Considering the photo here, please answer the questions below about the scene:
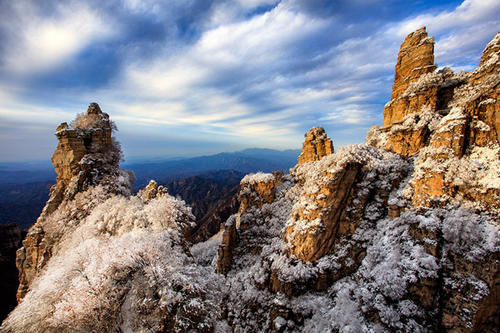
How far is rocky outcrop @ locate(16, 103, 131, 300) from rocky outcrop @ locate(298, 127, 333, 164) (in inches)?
1287

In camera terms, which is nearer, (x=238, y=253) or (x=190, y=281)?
(x=190, y=281)

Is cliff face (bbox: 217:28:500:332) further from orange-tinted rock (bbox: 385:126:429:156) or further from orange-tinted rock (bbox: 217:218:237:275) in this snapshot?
orange-tinted rock (bbox: 217:218:237:275)

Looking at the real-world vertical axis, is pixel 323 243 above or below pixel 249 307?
above

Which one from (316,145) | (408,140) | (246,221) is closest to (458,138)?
(408,140)

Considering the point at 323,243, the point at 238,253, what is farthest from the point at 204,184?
the point at 323,243

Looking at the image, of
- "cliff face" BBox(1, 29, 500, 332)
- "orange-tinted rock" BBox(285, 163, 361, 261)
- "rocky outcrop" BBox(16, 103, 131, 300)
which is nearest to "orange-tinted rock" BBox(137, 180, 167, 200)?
"cliff face" BBox(1, 29, 500, 332)

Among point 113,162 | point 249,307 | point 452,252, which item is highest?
point 113,162

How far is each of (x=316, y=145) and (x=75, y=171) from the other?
37.4 meters

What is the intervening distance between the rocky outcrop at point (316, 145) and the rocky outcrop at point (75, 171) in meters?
32.7

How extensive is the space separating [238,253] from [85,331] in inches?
831

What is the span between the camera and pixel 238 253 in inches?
1070

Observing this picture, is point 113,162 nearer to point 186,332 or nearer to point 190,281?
point 190,281

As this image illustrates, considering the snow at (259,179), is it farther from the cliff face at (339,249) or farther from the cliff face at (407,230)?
the cliff face at (407,230)

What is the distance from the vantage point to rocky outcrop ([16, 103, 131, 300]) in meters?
16.3
